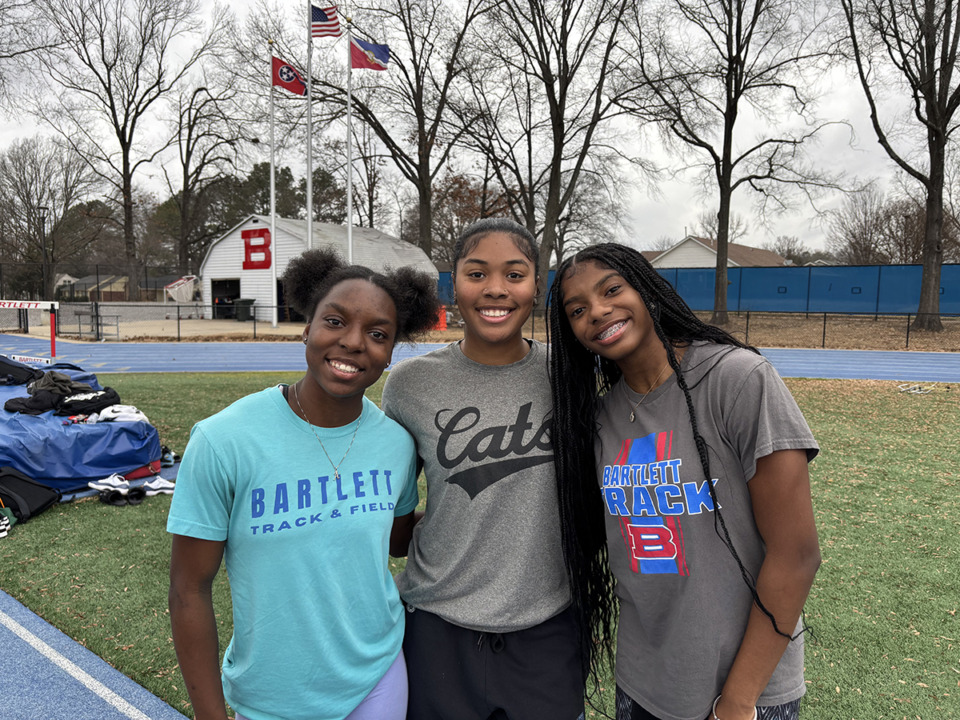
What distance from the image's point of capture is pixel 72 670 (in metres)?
3.38

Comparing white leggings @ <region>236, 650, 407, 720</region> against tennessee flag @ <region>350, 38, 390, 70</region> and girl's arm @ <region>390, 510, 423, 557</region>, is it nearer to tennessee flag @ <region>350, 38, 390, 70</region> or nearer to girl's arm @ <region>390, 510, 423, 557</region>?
girl's arm @ <region>390, 510, 423, 557</region>

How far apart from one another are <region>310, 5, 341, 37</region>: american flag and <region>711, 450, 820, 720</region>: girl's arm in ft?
73.7

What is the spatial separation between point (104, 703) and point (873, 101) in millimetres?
29504

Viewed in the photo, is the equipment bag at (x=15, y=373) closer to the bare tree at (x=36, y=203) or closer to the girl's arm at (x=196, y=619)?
the girl's arm at (x=196, y=619)

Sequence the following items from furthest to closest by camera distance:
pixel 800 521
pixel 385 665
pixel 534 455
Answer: pixel 534 455 < pixel 385 665 < pixel 800 521

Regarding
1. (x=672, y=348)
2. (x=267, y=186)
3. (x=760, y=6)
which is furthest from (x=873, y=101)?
(x=267, y=186)

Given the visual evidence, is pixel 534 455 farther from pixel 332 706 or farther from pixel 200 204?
pixel 200 204

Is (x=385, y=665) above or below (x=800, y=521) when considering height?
below

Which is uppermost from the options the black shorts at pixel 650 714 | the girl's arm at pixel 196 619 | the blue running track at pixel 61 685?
the girl's arm at pixel 196 619

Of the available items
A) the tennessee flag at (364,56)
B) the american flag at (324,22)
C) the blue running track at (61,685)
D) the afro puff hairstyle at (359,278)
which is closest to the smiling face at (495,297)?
the afro puff hairstyle at (359,278)

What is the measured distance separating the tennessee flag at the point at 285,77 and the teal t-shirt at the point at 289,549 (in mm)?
24179

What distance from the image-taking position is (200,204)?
47500 mm

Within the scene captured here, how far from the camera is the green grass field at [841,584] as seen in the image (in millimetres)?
3225

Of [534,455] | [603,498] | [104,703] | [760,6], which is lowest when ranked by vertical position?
[104,703]
